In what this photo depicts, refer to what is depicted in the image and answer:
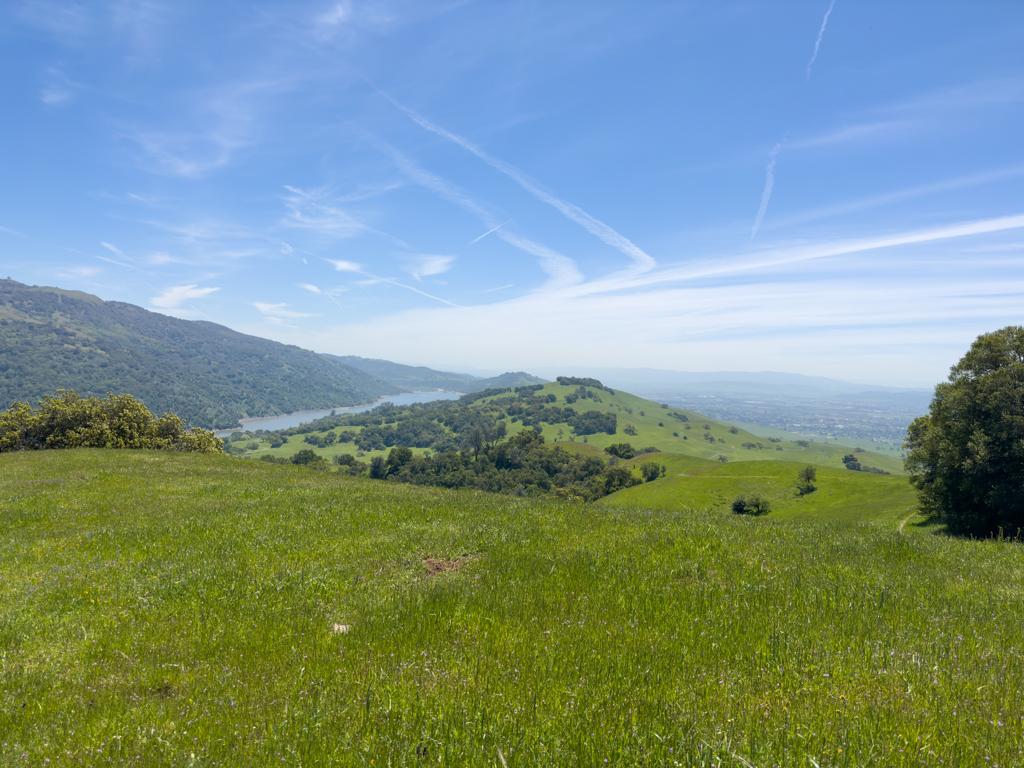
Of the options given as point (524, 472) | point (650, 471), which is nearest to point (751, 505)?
point (650, 471)

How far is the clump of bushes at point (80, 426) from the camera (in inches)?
1682

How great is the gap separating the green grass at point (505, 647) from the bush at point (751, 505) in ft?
271

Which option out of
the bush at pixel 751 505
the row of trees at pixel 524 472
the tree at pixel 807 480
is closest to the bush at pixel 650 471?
the row of trees at pixel 524 472

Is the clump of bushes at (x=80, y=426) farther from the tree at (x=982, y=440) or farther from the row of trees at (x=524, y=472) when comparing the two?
the row of trees at (x=524, y=472)

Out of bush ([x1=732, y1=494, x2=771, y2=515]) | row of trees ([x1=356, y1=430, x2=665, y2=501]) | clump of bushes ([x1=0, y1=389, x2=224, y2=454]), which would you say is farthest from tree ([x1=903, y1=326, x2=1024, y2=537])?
row of trees ([x1=356, y1=430, x2=665, y2=501])

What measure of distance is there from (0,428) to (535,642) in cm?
6293

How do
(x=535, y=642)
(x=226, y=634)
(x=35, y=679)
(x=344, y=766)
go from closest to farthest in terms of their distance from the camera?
(x=344, y=766) → (x=35, y=679) → (x=535, y=642) → (x=226, y=634)

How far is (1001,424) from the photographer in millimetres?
30500

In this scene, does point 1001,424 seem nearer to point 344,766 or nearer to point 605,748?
point 605,748

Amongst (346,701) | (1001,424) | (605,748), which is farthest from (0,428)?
(1001,424)

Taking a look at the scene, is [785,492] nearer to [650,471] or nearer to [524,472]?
[650,471]

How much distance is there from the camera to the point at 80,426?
4459cm

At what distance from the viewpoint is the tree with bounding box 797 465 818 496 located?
96.6 metres

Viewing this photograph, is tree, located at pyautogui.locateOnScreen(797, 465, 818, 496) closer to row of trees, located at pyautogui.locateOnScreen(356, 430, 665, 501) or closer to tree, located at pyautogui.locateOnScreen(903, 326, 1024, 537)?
row of trees, located at pyautogui.locateOnScreen(356, 430, 665, 501)
